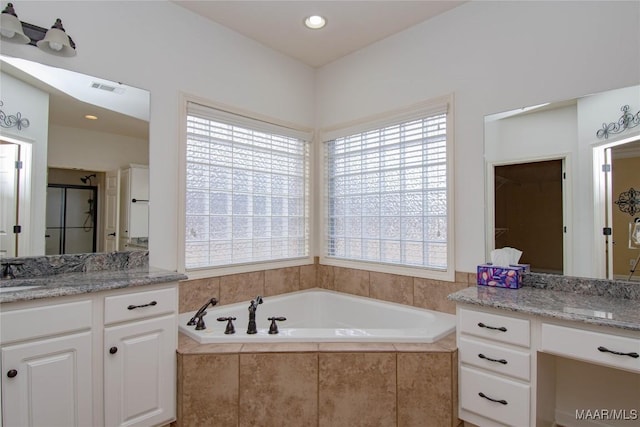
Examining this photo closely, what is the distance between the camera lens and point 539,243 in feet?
6.98

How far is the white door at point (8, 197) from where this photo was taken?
1.79 m

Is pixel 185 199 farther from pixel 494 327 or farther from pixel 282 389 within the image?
pixel 494 327

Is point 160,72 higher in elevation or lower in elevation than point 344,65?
lower

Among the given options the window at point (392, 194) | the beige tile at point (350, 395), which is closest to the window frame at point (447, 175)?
the window at point (392, 194)

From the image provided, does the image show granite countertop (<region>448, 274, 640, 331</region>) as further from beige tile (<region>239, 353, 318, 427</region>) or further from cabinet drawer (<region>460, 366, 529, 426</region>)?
beige tile (<region>239, 353, 318, 427</region>)

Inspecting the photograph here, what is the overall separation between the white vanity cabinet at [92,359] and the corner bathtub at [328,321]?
0.29 metres

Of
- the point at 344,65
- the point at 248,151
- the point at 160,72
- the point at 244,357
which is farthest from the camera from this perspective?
the point at 344,65

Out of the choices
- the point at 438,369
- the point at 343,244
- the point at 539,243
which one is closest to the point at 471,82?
the point at 539,243

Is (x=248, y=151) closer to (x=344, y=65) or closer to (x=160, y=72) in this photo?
(x=160, y=72)

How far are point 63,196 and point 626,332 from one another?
9.59 feet

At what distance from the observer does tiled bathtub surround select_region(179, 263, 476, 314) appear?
247 centimetres

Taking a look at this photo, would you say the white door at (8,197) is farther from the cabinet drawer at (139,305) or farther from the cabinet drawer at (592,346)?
the cabinet drawer at (592,346)

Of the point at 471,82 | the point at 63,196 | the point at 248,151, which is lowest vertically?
the point at 63,196

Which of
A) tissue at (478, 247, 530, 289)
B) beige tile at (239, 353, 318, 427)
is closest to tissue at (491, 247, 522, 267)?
tissue at (478, 247, 530, 289)
